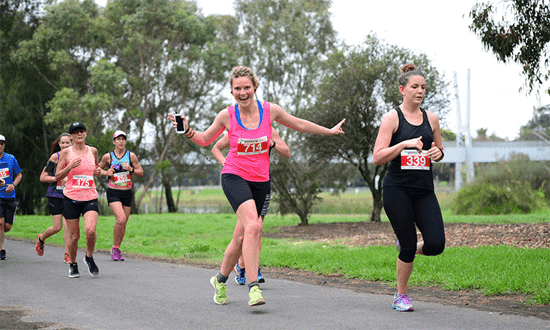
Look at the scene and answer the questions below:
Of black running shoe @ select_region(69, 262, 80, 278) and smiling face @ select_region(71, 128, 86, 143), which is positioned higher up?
smiling face @ select_region(71, 128, 86, 143)

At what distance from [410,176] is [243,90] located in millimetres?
1804

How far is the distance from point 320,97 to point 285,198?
3.96 metres

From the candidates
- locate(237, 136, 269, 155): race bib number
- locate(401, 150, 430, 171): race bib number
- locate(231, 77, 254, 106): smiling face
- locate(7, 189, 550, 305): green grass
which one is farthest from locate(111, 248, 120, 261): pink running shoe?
locate(401, 150, 430, 171): race bib number

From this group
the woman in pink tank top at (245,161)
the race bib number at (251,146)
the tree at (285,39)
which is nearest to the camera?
the woman in pink tank top at (245,161)

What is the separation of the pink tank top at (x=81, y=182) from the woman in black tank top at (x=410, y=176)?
4702 mm

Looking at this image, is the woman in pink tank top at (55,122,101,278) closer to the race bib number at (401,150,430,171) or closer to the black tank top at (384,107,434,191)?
the black tank top at (384,107,434,191)

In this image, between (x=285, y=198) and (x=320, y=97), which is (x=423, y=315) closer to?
(x=285, y=198)

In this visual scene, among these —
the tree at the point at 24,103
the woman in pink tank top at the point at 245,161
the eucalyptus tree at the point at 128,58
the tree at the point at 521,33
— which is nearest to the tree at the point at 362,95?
the tree at the point at 521,33

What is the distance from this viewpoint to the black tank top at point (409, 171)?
534 cm

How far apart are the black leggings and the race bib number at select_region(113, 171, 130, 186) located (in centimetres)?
644

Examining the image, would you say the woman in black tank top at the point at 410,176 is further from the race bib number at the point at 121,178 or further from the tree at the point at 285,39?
the tree at the point at 285,39

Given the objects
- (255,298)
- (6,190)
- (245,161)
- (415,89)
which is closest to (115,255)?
(6,190)

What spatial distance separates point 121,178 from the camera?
1066 centimetres

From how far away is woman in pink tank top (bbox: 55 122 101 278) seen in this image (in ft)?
27.1
